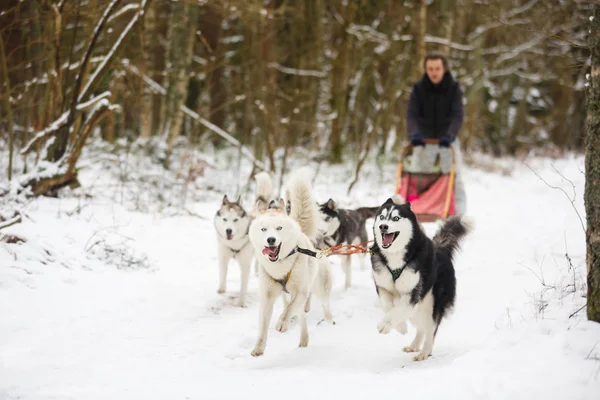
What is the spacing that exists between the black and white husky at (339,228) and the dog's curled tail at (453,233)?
51.7 inches

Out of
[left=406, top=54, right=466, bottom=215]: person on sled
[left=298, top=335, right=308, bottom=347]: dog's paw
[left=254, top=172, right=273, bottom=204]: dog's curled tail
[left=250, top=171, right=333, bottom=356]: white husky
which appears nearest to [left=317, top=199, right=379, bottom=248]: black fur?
[left=254, top=172, right=273, bottom=204]: dog's curled tail

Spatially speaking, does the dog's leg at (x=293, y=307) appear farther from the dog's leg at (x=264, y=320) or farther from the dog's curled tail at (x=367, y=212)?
the dog's curled tail at (x=367, y=212)

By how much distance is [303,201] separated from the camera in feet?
14.0

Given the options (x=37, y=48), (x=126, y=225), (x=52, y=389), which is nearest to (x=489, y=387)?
(x=52, y=389)

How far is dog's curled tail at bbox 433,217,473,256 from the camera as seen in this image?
3.91 m

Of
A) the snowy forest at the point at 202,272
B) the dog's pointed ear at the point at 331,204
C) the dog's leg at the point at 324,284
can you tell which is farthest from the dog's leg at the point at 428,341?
the dog's pointed ear at the point at 331,204

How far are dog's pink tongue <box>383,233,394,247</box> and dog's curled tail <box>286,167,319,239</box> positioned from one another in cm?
101

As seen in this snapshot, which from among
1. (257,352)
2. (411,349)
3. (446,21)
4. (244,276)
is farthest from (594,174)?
(446,21)

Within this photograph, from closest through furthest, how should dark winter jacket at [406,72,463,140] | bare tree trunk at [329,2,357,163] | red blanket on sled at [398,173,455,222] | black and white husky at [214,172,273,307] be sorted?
black and white husky at [214,172,273,307] < red blanket on sled at [398,173,455,222] < dark winter jacket at [406,72,463,140] < bare tree trunk at [329,2,357,163]

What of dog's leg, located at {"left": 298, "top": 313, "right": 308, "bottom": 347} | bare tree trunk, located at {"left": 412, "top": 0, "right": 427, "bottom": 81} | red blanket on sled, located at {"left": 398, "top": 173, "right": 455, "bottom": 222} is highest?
bare tree trunk, located at {"left": 412, "top": 0, "right": 427, "bottom": 81}

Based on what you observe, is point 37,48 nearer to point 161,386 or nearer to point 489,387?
point 161,386

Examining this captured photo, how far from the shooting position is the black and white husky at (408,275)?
133 inches

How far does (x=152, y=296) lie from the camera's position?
4.66 metres

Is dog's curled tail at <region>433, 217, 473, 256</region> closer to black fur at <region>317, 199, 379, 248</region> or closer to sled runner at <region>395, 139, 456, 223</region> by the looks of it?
black fur at <region>317, 199, 379, 248</region>
